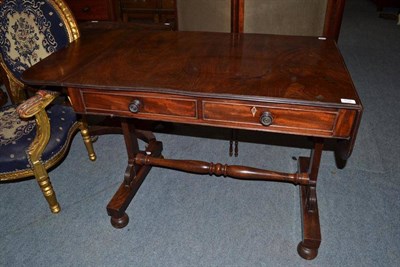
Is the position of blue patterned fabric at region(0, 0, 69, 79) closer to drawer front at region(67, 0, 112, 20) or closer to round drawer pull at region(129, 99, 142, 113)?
round drawer pull at region(129, 99, 142, 113)

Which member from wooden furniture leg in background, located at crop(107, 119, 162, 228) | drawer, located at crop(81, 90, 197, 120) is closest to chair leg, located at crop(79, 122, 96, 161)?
wooden furniture leg in background, located at crop(107, 119, 162, 228)

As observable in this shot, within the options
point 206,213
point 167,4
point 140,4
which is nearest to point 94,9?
point 140,4

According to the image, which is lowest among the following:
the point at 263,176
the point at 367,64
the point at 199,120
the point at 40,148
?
the point at 367,64

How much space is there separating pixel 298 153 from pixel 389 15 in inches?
175

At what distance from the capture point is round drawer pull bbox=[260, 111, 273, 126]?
4.06 ft

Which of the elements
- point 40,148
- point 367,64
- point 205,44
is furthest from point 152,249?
point 367,64

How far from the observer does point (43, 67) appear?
1488 mm

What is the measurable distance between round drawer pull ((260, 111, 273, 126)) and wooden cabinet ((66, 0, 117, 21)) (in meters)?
2.13

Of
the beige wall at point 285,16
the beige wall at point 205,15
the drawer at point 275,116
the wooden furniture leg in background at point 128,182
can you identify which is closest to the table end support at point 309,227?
the drawer at point 275,116

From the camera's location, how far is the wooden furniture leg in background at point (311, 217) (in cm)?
164

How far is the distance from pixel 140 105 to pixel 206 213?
2.92 feet

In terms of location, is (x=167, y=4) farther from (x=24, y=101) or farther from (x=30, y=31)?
(x=24, y=101)

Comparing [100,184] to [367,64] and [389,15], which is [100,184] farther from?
[389,15]

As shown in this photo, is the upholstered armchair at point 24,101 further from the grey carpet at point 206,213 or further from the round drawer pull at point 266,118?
the round drawer pull at point 266,118
